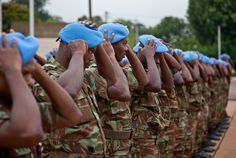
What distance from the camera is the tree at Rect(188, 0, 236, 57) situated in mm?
36531

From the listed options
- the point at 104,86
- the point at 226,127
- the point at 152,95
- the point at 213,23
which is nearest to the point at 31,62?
the point at 104,86

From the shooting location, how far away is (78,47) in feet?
8.84

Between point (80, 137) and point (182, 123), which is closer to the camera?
point (80, 137)

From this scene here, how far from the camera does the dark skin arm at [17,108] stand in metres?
1.87

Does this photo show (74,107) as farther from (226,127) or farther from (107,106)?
(226,127)

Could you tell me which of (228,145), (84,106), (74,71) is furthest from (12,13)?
(74,71)

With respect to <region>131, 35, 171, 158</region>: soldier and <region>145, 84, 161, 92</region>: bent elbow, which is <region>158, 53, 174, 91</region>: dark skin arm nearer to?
<region>131, 35, 171, 158</region>: soldier

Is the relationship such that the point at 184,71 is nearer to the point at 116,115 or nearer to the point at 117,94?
the point at 116,115

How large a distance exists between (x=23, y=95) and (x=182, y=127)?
481 cm

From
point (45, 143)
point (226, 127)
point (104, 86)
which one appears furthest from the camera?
point (226, 127)

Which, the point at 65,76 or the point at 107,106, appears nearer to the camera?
the point at 65,76

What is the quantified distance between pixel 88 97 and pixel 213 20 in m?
35.2

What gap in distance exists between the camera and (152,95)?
4621 millimetres

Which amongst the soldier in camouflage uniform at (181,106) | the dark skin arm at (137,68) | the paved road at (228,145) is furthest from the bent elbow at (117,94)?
the paved road at (228,145)
